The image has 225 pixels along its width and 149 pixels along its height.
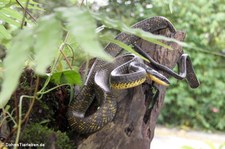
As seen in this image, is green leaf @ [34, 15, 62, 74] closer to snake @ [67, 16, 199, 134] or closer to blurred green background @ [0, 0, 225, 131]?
snake @ [67, 16, 199, 134]

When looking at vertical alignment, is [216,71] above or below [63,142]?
below

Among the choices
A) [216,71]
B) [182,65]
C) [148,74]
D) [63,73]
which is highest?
[63,73]

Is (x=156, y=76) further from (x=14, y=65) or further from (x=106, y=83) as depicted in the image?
(x=14, y=65)

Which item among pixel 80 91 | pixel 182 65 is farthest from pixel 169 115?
pixel 80 91

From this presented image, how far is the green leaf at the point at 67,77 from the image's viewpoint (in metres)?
→ 0.70

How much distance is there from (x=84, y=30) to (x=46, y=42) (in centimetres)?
3

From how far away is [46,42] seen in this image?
27 cm

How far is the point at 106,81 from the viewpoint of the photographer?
93 centimetres

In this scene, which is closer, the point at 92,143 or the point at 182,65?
the point at 92,143

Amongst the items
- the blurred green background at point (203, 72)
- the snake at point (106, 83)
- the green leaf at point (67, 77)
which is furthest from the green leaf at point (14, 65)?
the blurred green background at point (203, 72)

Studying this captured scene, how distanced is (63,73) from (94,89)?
0.20 meters

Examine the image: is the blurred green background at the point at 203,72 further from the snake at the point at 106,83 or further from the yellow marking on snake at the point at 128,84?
the yellow marking on snake at the point at 128,84

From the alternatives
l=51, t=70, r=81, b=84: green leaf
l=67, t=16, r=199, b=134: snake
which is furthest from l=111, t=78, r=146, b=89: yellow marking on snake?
l=51, t=70, r=81, b=84: green leaf

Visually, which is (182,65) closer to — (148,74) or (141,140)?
(148,74)
